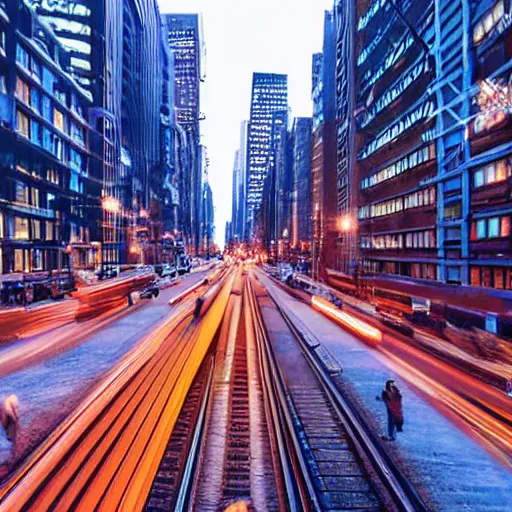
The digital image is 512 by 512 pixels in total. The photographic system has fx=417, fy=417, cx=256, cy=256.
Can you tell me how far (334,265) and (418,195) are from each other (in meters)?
15.6

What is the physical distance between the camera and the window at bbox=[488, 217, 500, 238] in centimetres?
1719

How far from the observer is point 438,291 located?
63.2 feet

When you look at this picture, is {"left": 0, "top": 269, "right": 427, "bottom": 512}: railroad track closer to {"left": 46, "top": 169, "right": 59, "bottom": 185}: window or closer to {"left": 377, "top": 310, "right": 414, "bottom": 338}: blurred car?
{"left": 377, "top": 310, "right": 414, "bottom": 338}: blurred car

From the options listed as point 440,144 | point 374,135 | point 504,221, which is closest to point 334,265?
point 374,135

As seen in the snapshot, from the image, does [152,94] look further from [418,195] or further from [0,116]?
[418,195]

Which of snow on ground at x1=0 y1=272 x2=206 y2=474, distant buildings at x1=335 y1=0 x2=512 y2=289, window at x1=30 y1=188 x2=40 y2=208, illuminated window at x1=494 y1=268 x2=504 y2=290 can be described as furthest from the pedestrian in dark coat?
window at x1=30 y1=188 x2=40 y2=208

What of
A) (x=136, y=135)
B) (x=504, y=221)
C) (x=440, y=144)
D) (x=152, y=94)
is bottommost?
A: (x=504, y=221)

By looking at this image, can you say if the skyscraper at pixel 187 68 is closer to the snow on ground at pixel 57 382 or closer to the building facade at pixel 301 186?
the building facade at pixel 301 186

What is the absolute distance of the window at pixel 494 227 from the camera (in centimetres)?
1719

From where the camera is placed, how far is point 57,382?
1041cm

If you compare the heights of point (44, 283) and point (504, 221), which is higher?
point (504, 221)

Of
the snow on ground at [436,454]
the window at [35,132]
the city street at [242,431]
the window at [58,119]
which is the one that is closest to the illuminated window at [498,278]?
the city street at [242,431]

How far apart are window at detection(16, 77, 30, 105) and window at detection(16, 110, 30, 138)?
40.9 inches

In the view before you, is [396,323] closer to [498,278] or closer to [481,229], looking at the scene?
[498,278]
